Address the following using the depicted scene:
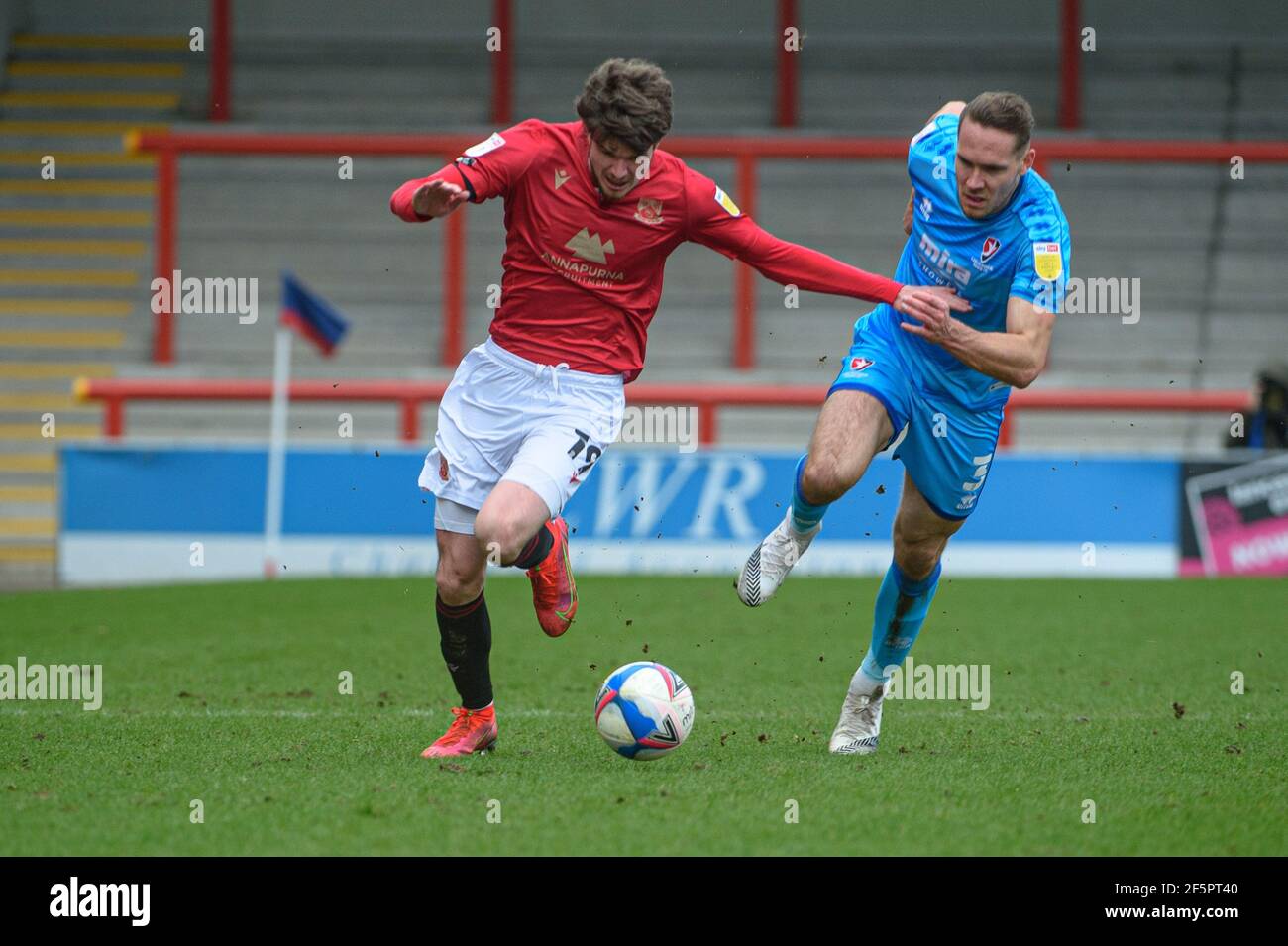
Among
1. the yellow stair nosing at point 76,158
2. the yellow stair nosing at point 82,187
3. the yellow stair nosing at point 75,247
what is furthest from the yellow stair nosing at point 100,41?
the yellow stair nosing at point 75,247

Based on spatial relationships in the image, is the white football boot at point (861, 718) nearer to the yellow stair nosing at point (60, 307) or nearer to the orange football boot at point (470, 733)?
the orange football boot at point (470, 733)

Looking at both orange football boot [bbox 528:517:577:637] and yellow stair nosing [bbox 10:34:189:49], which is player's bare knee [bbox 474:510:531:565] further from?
yellow stair nosing [bbox 10:34:189:49]

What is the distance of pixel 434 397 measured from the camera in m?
12.6

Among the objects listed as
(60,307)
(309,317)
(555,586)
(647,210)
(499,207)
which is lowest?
(555,586)

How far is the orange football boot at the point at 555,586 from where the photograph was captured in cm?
580

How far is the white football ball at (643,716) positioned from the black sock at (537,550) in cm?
56

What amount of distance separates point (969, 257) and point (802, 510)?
1012 millimetres

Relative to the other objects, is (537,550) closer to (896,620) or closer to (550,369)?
(550,369)

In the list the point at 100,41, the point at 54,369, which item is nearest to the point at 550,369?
the point at 54,369

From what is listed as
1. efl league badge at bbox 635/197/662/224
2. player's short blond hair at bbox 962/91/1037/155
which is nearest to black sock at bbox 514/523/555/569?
efl league badge at bbox 635/197/662/224

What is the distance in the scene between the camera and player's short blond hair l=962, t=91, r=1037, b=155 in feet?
17.2

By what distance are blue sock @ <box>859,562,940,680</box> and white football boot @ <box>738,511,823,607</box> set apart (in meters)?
0.36
